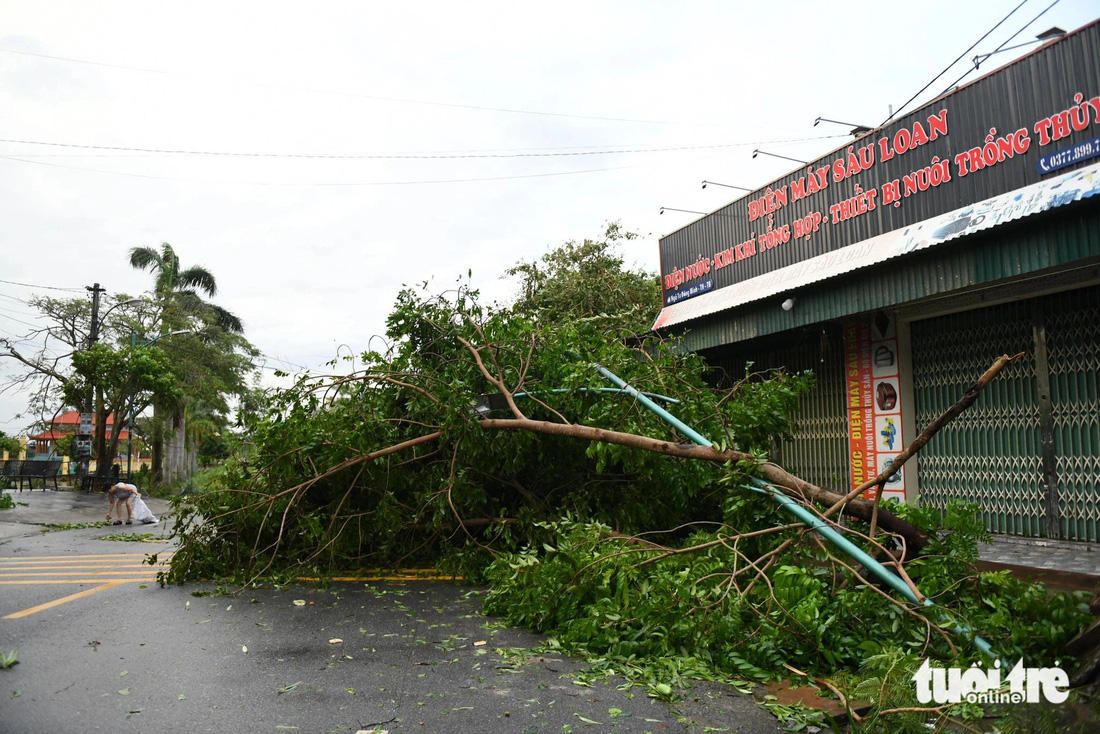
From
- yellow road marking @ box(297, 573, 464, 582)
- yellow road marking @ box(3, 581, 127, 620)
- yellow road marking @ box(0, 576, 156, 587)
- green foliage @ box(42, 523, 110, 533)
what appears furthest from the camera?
green foliage @ box(42, 523, 110, 533)

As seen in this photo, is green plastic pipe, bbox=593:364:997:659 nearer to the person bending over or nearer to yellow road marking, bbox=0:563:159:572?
yellow road marking, bbox=0:563:159:572

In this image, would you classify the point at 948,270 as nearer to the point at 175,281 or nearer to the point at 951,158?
the point at 951,158

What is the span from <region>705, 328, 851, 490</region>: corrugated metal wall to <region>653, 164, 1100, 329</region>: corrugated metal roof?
1230 millimetres

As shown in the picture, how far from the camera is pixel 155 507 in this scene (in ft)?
67.8

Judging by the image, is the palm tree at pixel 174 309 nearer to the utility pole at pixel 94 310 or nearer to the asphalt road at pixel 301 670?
the utility pole at pixel 94 310

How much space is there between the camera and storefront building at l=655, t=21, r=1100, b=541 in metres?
7.67

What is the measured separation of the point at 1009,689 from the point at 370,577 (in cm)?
548

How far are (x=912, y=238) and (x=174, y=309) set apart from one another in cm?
3292

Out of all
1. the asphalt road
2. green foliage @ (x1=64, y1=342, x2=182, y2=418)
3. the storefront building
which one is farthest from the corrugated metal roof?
green foliage @ (x1=64, y1=342, x2=182, y2=418)

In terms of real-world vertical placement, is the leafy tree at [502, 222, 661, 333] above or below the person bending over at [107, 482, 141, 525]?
above

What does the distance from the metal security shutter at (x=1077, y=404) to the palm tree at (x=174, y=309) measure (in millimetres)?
31053

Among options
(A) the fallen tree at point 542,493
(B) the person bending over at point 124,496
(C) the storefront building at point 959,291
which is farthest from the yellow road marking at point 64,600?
(B) the person bending over at point 124,496

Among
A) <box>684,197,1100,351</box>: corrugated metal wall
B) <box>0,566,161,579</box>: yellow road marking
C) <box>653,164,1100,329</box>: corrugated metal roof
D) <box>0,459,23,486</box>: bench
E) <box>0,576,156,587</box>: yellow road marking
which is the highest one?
<box>653,164,1100,329</box>: corrugated metal roof

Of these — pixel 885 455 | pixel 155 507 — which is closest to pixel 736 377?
pixel 885 455
